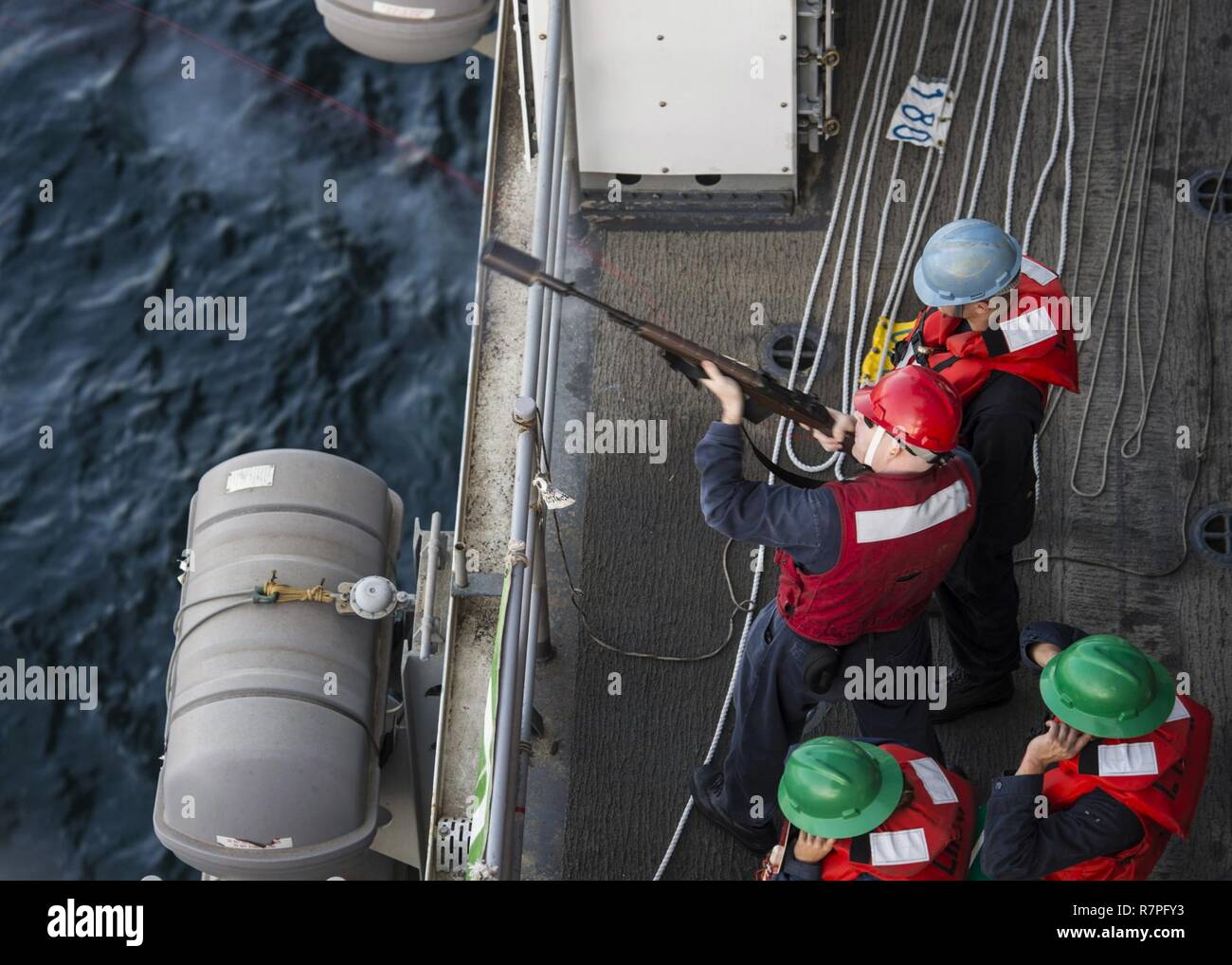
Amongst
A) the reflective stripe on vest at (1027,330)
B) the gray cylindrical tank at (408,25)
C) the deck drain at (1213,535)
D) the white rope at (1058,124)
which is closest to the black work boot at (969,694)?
the deck drain at (1213,535)

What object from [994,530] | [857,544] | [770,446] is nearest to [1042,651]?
[994,530]

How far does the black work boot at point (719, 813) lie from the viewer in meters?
5.25

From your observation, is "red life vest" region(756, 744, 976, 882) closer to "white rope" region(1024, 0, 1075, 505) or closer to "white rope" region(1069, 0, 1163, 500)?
"white rope" region(1069, 0, 1163, 500)

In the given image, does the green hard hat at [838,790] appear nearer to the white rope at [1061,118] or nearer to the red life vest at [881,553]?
the red life vest at [881,553]

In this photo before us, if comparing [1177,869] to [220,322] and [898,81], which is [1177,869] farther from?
[220,322]

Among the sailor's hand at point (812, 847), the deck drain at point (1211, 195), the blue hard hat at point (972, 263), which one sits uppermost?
the blue hard hat at point (972, 263)

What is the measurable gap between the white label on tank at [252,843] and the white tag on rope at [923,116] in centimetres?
416

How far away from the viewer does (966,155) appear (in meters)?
7.05

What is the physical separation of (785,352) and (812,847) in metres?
2.84

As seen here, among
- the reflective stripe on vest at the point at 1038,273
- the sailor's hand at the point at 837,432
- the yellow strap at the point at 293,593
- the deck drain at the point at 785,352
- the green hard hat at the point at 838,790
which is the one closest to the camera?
the green hard hat at the point at 838,790

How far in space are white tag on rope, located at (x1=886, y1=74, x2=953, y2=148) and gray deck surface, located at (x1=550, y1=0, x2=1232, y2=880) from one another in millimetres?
85

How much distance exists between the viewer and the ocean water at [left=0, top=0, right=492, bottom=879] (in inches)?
362

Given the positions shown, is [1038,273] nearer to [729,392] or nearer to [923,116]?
[729,392]
